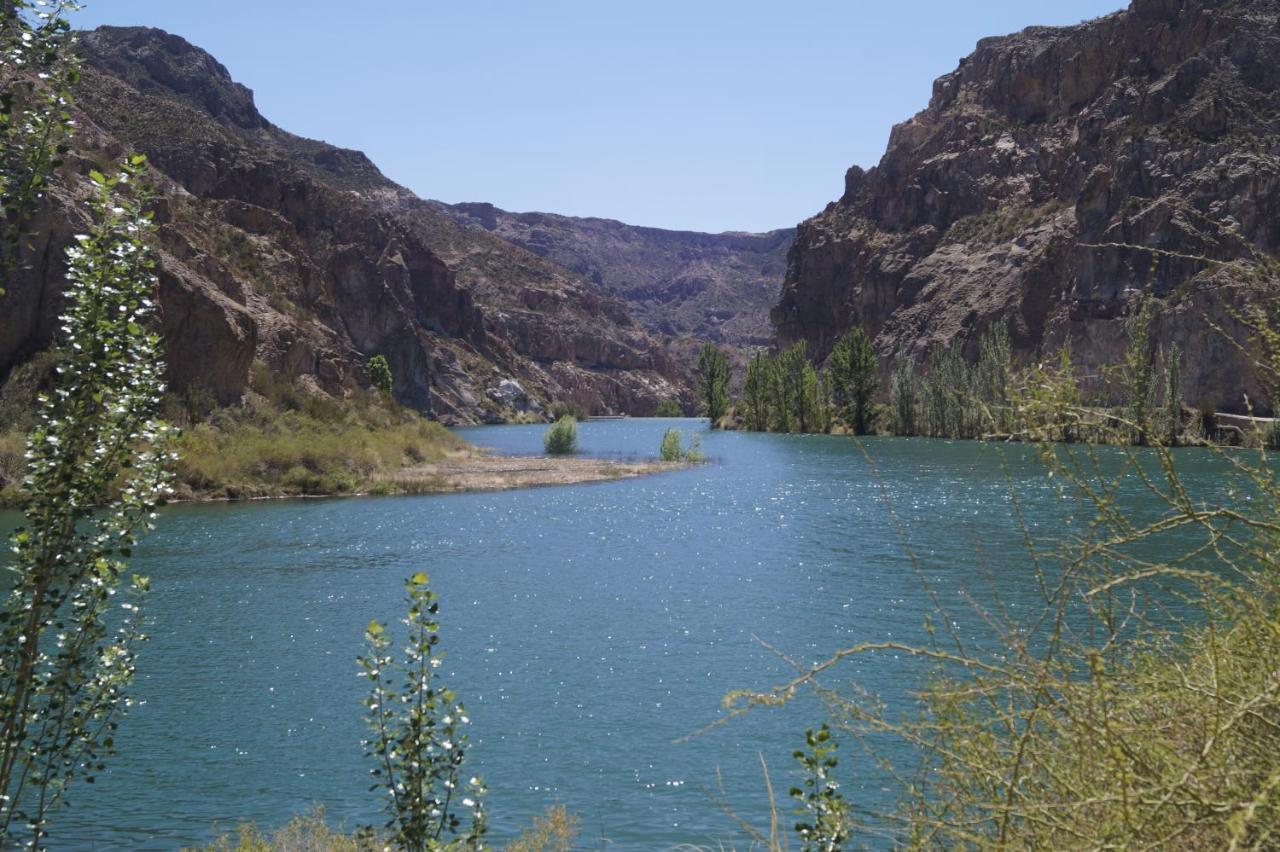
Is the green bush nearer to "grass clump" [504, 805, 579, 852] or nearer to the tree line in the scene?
the tree line

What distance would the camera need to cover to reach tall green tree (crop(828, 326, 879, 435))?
100062 millimetres

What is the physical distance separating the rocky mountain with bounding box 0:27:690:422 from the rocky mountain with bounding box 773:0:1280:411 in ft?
152

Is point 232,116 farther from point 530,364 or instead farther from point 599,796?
point 599,796

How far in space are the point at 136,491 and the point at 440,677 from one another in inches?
403

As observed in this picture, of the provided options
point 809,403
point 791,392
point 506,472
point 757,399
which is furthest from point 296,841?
point 757,399

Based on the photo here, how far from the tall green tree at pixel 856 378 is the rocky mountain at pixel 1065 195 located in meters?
17.3

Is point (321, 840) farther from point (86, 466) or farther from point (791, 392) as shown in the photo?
point (791, 392)

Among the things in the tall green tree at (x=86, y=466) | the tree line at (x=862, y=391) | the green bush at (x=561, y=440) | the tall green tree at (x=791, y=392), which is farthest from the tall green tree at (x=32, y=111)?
the tall green tree at (x=791, y=392)

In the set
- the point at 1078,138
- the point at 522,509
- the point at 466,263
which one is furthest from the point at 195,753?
the point at 466,263

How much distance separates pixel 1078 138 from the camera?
399 ft

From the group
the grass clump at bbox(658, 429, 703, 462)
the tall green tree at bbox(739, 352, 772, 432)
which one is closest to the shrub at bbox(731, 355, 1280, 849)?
the grass clump at bbox(658, 429, 703, 462)

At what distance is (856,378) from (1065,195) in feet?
137

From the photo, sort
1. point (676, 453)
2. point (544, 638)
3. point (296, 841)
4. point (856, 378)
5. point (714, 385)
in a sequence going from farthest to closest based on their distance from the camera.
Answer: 1. point (714, 385)
2. point (856, 378)
3. point (676, 453)
4. point (544, 638)
5. point (296, 841)

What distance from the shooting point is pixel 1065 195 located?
398 feet
